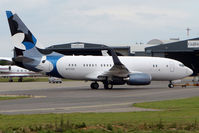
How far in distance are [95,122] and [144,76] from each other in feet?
79.0

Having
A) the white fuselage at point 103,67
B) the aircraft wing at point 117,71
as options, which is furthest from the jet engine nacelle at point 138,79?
the white fuselage at point 103,67

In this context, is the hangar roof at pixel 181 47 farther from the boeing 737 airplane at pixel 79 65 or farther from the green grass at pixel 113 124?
the green grass at pixel 113 124

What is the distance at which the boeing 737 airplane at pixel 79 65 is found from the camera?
3953 centimetres

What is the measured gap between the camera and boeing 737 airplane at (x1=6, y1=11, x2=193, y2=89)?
39531mm

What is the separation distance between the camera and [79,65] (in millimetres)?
41594

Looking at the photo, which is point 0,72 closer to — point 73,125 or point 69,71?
point 69,71

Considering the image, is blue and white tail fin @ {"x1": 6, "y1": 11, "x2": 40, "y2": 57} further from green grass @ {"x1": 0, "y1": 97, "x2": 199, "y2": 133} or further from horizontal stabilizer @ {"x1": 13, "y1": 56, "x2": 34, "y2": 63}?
green grass @ {"x1": 0, "y1": 97, "x2": 199, "y2": 133}

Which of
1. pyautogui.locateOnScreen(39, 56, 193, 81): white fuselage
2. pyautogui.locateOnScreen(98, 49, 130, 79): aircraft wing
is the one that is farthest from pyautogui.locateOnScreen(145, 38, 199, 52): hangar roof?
pyautogui.locateOnScreen(98, 49, 130, 79): aircraft wing

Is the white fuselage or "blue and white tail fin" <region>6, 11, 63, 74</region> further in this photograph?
the white fuselage

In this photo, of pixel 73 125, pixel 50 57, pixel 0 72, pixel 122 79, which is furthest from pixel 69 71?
pixel 0 72

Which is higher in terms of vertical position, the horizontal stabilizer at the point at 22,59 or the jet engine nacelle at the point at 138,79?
the horizontal stabilizer at the point at 22,59

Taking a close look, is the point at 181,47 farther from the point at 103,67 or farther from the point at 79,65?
the point at 79,65

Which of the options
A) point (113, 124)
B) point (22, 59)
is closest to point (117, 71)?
point (22, 59)

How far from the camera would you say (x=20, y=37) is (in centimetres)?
4072
